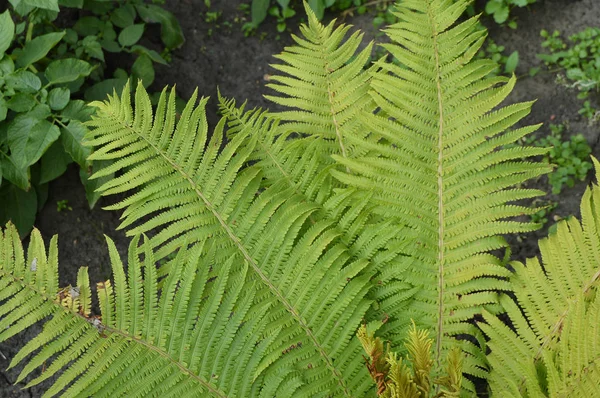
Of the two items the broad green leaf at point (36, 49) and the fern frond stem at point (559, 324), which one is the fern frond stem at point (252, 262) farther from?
the broad green leaf at point (36, 49)

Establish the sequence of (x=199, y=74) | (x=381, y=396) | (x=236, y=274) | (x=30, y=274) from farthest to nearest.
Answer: (x=199, y=74), (x=236, y=274), (x=30, y=274), (x=381, y=396)

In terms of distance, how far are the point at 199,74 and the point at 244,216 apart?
1448 mm

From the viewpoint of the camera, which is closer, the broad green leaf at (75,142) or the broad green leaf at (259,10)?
the broad green leaf at (75,142)

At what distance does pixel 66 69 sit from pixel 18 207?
60 centimetres

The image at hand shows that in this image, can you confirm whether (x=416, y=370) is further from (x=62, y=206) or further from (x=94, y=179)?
(x=62, y=206)

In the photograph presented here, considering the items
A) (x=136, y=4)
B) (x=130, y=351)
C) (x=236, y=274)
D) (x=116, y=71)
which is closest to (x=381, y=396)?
(x=236, y=274)

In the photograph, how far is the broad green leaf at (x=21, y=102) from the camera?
83.3 inches

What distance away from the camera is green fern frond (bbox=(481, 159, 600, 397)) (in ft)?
4.51

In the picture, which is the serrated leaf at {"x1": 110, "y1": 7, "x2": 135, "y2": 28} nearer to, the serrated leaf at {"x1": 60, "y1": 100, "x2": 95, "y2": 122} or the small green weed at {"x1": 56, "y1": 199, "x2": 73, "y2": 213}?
the serrated leaf at {"x1": 60, "y1": 100, "x2": 95, "y2": 122}

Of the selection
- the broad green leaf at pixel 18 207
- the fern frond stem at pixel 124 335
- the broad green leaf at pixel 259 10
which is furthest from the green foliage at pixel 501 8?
the broad green leaf at pixel 18 207

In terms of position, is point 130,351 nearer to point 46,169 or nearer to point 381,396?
point 381,396

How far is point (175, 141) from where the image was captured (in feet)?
5.37

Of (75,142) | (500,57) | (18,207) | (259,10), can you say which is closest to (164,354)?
(75,142)

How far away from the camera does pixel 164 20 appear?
2.67m
